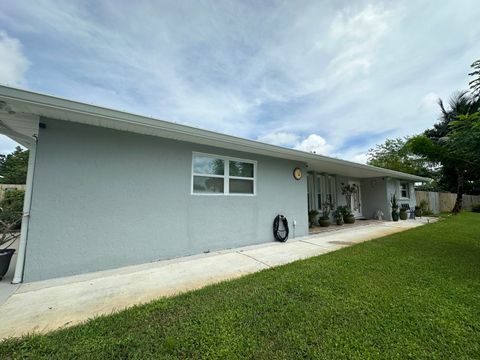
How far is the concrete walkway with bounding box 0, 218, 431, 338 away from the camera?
8.05 feet

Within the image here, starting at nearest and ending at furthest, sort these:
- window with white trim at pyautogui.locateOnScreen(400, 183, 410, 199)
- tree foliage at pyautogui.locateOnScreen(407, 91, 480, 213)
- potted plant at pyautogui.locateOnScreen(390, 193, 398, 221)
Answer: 1. tree foliage at pyautogui.locateOnScreen(407, 91, 480, 213)
2. potted plant at pyautogui.locateOnScreen(390, 193, 398, 221)
3. window with white trim at pyautogui.locateOnScreen(400, 183, 410, 199)

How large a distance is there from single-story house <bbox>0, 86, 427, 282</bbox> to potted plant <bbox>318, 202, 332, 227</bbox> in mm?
4498

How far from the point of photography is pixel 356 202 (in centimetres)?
1305

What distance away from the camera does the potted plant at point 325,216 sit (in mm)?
9781

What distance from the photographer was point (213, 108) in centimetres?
894

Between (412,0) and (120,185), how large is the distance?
862 cm

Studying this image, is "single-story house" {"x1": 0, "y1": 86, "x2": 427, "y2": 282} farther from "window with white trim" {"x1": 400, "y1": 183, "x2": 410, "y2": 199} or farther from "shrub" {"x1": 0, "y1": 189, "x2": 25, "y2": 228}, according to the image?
"window with white trim" {"x1": 400, "y1": 183, "x2": 410, "y2": 199}

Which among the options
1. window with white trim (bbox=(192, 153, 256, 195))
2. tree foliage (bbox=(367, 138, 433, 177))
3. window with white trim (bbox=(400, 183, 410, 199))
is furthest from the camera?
tree foliage (bbox=(367, 138, 433, 177))

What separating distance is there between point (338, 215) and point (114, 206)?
33.1 ft

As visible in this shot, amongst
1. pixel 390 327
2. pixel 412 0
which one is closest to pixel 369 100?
pixel 412 0

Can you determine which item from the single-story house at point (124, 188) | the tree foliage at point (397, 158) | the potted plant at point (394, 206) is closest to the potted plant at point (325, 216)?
the potted plant at point (394, 206)

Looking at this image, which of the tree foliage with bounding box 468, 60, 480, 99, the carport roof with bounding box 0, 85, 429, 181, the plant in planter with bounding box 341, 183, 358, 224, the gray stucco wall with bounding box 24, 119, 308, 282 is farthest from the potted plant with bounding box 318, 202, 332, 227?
the tree foliage with bounding box 468, 60, 480, 99

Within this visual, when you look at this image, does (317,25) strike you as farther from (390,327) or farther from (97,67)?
(390,327)

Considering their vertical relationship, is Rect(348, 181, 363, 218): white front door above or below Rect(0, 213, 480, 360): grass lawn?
above
